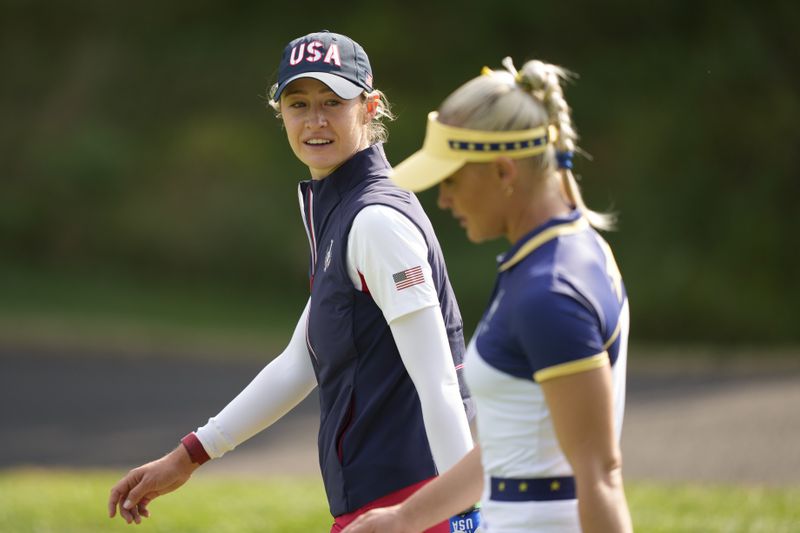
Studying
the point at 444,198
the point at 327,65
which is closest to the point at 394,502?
the point at 444,198

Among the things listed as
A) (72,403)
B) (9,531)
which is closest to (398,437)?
(9,531)

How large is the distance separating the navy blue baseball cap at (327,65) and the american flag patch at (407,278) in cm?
65

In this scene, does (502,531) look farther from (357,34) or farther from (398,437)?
(357,34)

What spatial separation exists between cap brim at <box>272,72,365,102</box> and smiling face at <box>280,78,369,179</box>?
0.04m

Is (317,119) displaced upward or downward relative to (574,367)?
upward

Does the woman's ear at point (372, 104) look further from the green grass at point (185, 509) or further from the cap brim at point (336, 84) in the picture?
the green grass at point (185, 509)

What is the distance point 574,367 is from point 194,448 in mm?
1673

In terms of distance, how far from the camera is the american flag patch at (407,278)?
9.91 feet

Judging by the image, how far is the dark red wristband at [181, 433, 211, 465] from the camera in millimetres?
3516

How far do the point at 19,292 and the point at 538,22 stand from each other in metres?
9.77

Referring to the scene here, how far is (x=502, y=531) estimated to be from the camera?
2.37 m

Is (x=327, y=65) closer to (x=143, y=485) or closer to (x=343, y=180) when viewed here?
(x=343, y=180)

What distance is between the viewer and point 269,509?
7.13 meters

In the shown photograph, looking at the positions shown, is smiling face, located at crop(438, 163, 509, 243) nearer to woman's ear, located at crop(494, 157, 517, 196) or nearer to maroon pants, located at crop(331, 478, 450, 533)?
woman's ear, located at crop(494, 157, 517, 196)
